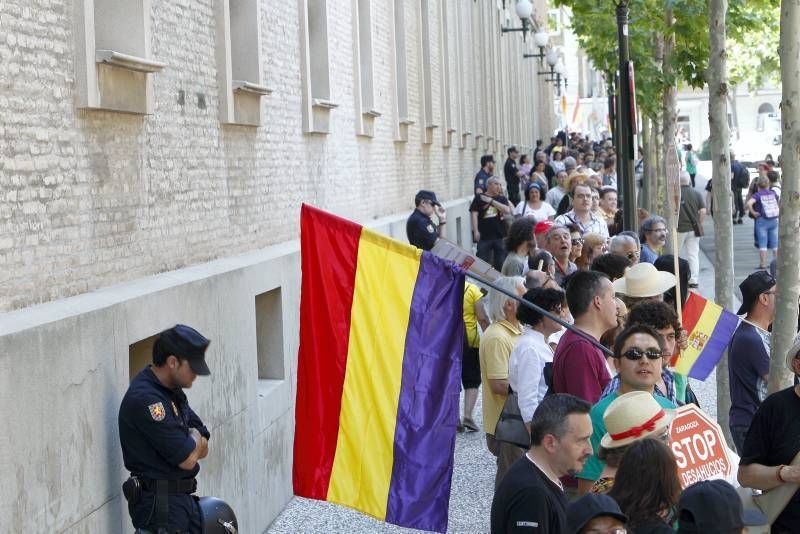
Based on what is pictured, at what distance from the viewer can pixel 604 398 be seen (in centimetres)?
637

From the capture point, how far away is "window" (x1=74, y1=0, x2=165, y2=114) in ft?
24.1

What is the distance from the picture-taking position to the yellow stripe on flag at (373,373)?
6.79m

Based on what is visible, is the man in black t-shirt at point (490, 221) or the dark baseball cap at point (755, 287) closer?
the dark baseball cap at point (755, 287)

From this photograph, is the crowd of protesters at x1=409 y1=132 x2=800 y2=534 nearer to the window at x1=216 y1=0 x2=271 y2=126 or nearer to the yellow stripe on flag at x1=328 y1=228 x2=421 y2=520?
the yellow stripe on flag at x1=328 y1=228 x2=421 y2=520

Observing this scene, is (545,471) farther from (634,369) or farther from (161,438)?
(161,438)

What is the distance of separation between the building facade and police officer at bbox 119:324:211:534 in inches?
9.7

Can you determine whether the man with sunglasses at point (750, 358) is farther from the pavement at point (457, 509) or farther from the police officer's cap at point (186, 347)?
the police officer's cap at point (186, 347)

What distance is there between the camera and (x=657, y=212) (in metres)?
29.9

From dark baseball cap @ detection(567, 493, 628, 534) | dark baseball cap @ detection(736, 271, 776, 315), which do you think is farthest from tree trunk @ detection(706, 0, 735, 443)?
dark baseball cap @ detection(567, 493, 628, 534)

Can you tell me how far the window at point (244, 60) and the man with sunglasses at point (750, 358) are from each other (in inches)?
157

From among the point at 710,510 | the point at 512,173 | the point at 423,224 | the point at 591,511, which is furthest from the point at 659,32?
the point at 591,511

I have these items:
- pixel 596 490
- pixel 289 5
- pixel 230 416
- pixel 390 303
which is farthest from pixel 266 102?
pixel 596 490

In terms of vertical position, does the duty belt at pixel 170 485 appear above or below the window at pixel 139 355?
below

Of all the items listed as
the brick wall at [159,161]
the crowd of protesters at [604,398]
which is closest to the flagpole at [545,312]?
the crowd of protesters at [604,398]
